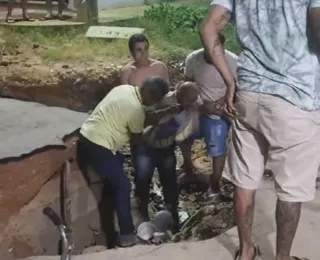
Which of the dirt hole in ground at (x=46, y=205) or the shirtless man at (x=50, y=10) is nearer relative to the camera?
the dirt hole in ground at (x=46, y=205)

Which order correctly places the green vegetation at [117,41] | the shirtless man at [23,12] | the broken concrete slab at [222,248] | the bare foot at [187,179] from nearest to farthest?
1. the broken concrete slab at [222,248]
2. the bare foot at [187,179]
3. the green vegetation at [117,41]
4. the shirtless man at [23,12]

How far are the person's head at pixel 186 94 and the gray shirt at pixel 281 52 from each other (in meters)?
1.81

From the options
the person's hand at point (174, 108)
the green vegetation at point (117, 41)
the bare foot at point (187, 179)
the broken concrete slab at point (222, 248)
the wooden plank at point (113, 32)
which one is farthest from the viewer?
the green vegetation at point (117, 41)

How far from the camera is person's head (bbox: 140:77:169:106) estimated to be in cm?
436

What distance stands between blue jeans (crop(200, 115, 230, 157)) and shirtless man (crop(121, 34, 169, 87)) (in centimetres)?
52

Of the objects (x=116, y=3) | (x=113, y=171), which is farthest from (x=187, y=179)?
(x=116, y=3)

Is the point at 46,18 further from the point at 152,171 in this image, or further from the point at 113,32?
the point at 152,171

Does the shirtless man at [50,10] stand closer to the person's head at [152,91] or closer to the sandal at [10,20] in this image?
the sandal at [10,20]

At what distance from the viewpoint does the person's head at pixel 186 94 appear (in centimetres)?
465

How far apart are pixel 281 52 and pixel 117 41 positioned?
238 inches

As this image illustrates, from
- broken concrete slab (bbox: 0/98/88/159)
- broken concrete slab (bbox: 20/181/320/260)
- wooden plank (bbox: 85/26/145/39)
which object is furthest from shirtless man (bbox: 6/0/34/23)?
broken concrete slab (bbox: 20/181/320/260)

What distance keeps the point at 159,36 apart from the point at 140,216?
5109mm

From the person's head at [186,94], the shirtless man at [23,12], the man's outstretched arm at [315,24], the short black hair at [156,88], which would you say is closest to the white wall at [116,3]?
the shirtless man at [23,12]

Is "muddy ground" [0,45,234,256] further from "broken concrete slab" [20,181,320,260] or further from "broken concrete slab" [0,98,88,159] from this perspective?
"broken concrete slab" [20,181,320,260]
